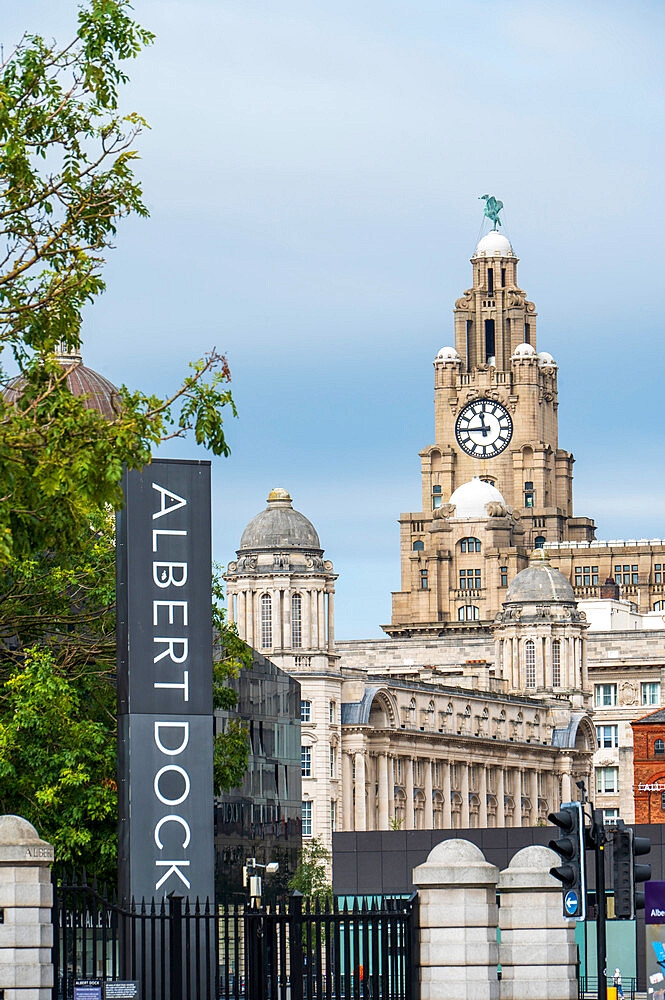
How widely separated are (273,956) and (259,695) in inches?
2440

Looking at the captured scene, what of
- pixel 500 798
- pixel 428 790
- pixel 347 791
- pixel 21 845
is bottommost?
pixel 500 798

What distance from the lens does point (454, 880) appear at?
36.8 meters

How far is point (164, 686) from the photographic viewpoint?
39.1 metres

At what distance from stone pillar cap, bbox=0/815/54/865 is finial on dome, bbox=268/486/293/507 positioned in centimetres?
11418

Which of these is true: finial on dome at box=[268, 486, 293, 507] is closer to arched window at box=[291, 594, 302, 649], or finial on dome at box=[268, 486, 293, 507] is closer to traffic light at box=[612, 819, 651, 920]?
arched window at box=[291, 594, 302, 649]

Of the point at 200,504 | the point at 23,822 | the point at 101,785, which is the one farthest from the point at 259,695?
the point at 23,822

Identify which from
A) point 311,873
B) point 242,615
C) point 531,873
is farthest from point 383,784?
point 531,873

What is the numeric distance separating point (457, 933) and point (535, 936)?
1.79m

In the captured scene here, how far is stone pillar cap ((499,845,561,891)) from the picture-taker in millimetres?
37875

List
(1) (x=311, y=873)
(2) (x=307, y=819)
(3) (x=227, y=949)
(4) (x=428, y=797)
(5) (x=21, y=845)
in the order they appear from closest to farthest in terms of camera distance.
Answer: (5) (x=21, y=845) < (3) (x=227, y=949) < (1) (x=311, y=873) < (2) (x=307, y=819) < (4) (x=428, y=797)

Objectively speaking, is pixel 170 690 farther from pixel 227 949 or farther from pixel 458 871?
pixel 458 871

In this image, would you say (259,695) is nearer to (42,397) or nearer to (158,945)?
(158,945)

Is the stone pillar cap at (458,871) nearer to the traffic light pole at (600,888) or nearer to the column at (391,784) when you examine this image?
the traffic light pole at (600,888)

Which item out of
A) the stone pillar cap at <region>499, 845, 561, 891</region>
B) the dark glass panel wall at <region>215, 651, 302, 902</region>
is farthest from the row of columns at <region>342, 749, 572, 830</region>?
the stone pillar cap at <region>499, 845, 561, 891</region>
